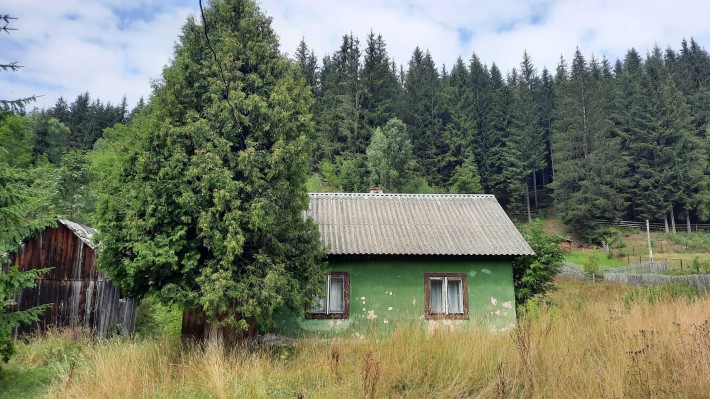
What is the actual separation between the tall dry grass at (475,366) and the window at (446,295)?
16.6 feet

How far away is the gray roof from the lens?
37.0ft

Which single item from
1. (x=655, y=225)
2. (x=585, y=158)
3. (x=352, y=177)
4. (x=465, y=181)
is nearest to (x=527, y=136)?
(x=585, y=158)

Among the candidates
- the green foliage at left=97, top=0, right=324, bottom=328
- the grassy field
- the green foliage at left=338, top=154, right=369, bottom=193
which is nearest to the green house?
the green foliage at left=97, top=0, right=324, bottom=328

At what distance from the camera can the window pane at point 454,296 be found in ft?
36.8

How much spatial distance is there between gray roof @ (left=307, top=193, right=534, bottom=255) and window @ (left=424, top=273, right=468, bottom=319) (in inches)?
30.3

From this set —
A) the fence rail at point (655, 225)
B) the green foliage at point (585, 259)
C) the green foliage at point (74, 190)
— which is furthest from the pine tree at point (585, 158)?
the green foliage at point (74, 190)

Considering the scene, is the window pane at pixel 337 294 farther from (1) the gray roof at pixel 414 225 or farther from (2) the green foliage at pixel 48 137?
(2) the green foliage at pixel 48 137

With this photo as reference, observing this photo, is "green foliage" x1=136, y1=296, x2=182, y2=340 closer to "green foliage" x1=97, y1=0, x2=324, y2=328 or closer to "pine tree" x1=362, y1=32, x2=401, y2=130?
"green foliage" x1=97, y1=0, x2=324, y2=328

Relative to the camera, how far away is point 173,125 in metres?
7.45

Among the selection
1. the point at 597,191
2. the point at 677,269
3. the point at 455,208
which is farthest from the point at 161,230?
the point at 597,191

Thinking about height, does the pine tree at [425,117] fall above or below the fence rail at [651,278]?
above

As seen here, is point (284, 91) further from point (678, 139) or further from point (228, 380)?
point (678, 139)

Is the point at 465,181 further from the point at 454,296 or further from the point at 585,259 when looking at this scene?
the point at 454,296

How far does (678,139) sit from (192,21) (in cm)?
5170
